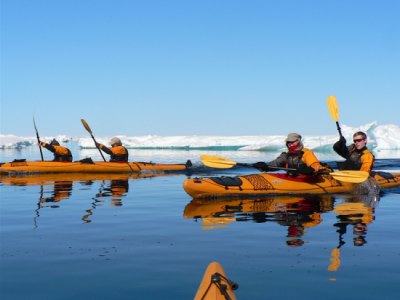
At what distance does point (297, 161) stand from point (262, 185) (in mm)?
934

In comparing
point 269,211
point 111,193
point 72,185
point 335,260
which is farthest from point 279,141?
point 335,260

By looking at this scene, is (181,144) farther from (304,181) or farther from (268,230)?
(268,230)

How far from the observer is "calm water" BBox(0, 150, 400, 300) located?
178 inches

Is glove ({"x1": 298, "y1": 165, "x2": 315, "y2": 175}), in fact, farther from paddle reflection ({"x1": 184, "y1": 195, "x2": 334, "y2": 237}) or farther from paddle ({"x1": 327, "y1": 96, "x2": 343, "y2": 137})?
paddle ({"x1": 327, "y1": 96, "x2": 343, "y2": 137})

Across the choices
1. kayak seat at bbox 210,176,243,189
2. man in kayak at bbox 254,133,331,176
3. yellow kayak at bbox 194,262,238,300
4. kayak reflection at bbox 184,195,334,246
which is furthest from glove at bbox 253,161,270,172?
yellow kayak at bbox 194,262,238,300

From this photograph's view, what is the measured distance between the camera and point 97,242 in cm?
652

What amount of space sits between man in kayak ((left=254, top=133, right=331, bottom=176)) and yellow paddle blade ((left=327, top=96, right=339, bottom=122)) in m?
1.97

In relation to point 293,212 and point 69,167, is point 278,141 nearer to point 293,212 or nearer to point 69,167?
point 69,167

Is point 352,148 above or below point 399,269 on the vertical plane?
above

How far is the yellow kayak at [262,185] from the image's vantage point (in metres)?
11.0

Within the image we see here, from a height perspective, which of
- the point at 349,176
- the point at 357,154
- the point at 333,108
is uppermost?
the point at 333,108

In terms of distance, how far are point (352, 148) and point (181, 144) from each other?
→ 180 ft

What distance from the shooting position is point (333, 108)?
12984 mm

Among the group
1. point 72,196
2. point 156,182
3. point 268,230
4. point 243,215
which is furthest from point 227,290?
point 156,182
